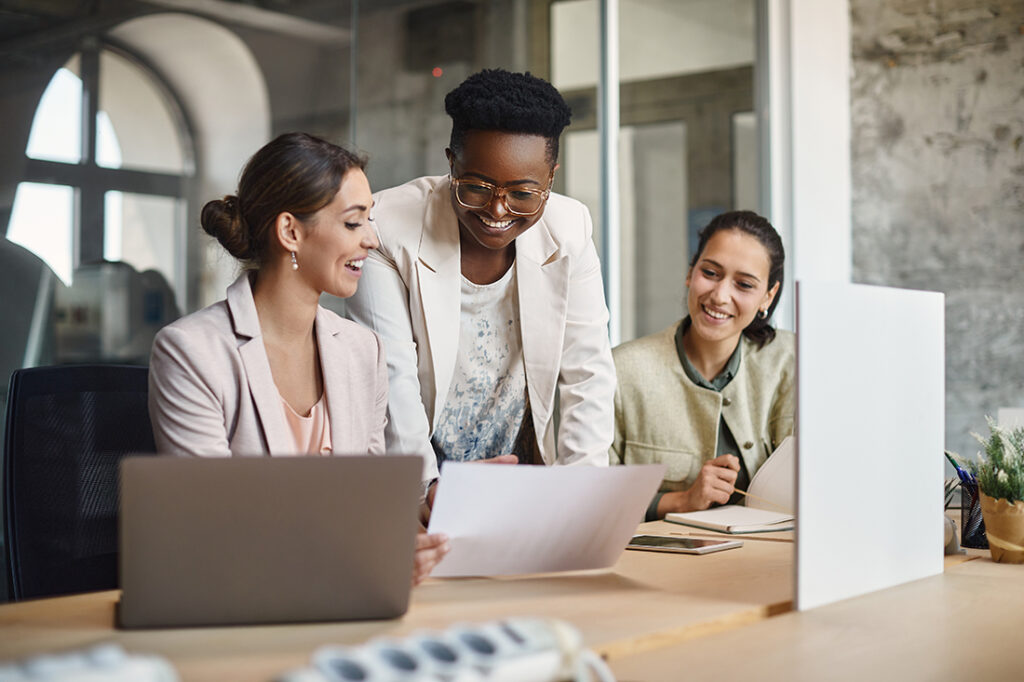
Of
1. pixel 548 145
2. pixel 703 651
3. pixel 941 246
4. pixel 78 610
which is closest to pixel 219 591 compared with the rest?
pixel 78 610

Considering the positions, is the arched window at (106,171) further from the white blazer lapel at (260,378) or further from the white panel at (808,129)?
the white panel at (808,129)

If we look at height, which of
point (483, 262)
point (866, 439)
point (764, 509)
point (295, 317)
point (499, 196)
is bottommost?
point (764, 509)

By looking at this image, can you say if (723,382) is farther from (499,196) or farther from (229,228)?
(229,228)

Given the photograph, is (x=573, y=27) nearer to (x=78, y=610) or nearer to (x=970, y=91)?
(x=970, y=91)

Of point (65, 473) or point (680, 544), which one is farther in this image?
point (65, 473)

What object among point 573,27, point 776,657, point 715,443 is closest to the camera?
point 776,657

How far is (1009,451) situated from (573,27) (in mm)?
2836

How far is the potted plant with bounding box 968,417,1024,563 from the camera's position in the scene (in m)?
1.64

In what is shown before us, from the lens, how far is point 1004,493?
165cm

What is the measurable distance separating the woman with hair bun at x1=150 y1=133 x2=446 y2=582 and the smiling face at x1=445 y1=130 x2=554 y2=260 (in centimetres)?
20

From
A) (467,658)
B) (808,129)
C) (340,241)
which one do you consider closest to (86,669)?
(467,658)

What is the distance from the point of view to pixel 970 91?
14.6 ft

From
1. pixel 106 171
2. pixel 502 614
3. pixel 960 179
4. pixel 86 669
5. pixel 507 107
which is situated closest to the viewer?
pixel 86 669

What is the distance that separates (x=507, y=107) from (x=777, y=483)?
3.11ft
